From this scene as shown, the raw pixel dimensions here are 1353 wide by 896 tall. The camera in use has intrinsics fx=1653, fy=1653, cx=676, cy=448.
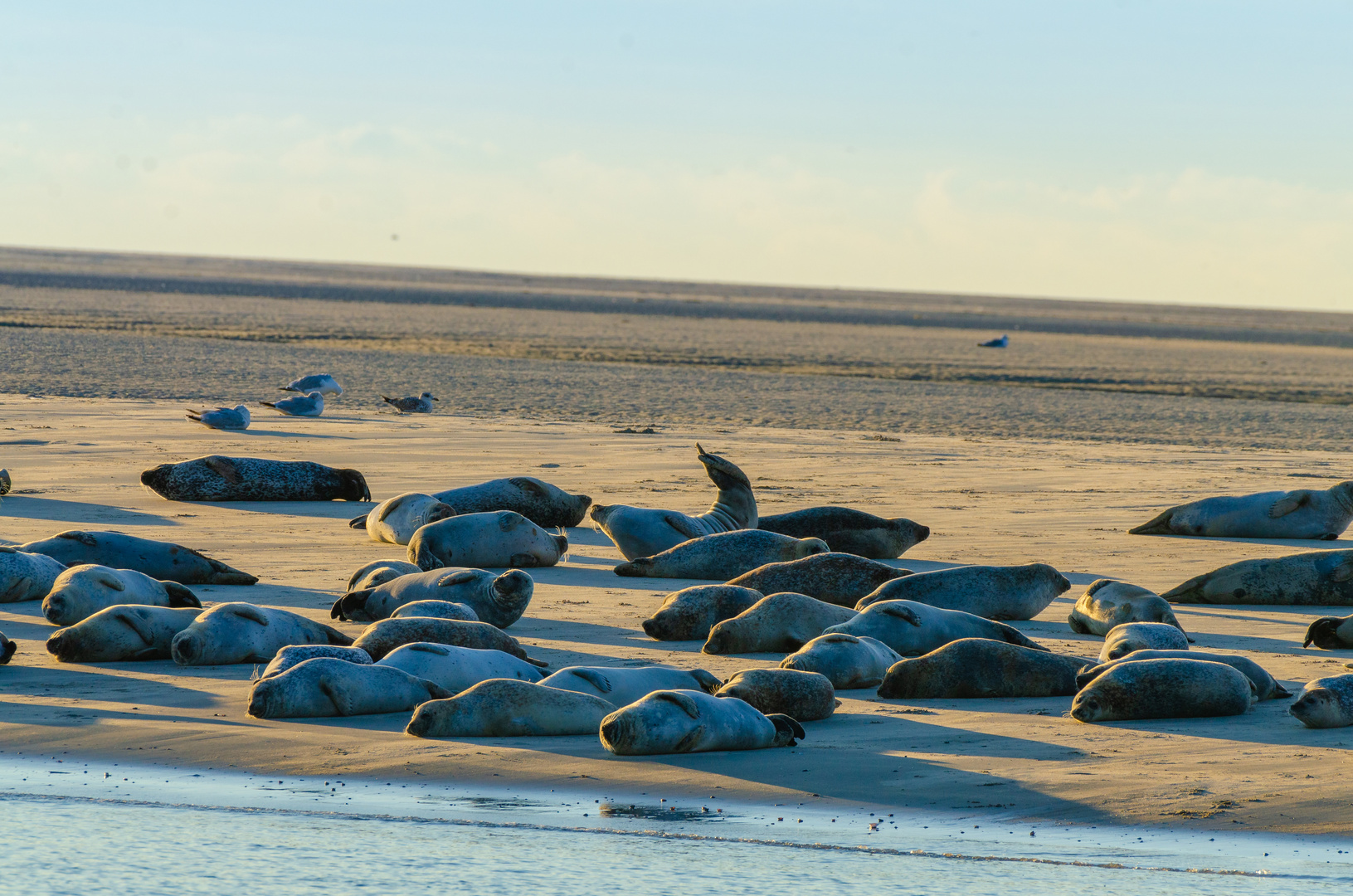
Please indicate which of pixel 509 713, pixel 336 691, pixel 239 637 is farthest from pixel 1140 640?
pixel 239 637

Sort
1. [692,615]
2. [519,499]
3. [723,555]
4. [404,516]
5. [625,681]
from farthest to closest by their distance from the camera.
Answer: [519,499]
[404,516]
[723,555]
[692,615]
[625,681]

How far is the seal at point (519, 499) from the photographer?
33.6 ft

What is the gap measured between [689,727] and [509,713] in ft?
2.17

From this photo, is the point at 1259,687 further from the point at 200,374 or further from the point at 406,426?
the point at 200,374

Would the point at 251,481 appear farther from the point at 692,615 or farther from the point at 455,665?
the point at 455,665

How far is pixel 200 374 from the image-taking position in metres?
23.1

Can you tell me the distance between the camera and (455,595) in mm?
7227

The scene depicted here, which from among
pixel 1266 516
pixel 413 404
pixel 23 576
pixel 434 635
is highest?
pixel 1266 516

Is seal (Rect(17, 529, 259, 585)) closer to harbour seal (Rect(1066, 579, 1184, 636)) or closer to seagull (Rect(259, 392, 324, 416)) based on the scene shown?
harbour seal (Rect(1066, 579, 1184, 636))

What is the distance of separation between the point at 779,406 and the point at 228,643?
14622mm

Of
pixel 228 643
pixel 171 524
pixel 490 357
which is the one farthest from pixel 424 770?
pixel 490 357

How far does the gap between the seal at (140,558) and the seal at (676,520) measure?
2237 millimetres

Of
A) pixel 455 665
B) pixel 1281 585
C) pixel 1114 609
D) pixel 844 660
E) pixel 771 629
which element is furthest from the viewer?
pixel 1281 585

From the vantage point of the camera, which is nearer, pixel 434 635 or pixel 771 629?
pixel 434 635
